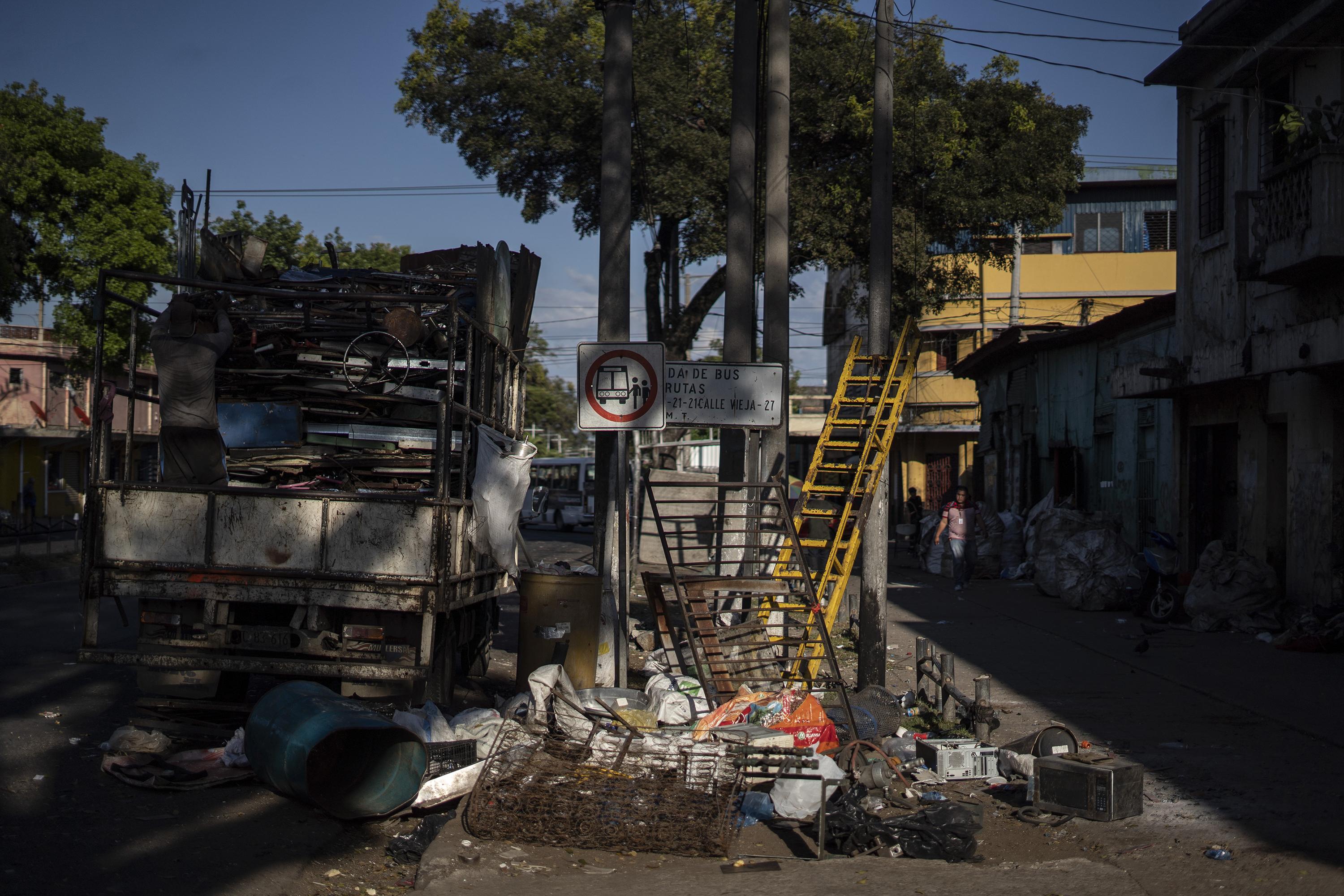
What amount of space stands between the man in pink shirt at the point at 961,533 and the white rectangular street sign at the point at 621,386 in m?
10.9

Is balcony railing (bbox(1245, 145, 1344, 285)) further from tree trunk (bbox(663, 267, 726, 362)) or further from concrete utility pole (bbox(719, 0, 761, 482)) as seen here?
tree trunk (bbox(663, 267, 726, 362))

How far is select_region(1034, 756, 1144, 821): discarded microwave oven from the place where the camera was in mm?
5867

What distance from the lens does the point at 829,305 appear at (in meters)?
54.2

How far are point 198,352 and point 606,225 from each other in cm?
303

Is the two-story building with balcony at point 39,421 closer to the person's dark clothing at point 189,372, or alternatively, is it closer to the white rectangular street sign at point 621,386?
the person's dark clothing at point 189,372

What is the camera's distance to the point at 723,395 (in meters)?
8.82

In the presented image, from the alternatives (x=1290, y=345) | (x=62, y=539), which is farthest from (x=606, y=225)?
(x=62, y=539)

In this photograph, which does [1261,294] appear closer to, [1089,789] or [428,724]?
[1089,789]

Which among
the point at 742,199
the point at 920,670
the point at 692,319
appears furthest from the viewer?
the point at 692,319

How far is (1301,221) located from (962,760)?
871 cm

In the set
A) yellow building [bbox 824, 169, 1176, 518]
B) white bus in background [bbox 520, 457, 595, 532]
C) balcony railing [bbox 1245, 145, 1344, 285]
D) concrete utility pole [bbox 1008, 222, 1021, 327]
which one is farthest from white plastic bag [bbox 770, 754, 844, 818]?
white bus in background [bbox 520, 457, 595, 532]

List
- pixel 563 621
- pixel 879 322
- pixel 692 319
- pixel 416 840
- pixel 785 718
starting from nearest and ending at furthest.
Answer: pixel 416 840 < pixel 785 718 < pixel 563 621 < pixel 879 322 < pixel 692 319

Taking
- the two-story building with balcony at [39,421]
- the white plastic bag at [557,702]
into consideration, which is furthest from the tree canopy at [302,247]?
the white plastic bag at [557,702]

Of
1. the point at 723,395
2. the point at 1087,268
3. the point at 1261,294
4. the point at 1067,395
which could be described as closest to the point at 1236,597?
the point at 1261,294
